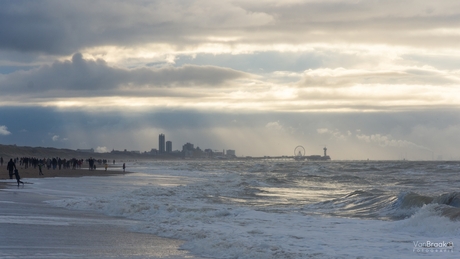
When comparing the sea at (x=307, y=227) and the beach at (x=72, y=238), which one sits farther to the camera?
the sea at (x=307, y=227)

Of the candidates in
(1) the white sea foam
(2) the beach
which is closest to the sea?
(1) the white sea foam

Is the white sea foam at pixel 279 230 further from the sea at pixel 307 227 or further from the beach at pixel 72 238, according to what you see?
the beach at pixel 72 238

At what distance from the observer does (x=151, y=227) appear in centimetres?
1455

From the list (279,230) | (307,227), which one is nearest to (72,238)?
(279,230)

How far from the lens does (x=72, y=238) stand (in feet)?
39.1

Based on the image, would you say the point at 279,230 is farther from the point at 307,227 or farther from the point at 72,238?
the point at 72,238

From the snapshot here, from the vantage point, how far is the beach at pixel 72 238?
1031 centimetres

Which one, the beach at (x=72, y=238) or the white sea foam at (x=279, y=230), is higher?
the beach at (x=72, y=238)

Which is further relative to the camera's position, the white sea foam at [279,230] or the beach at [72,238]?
the white sea foam at [279,230]

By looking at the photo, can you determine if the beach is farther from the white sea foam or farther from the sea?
the white sea foam

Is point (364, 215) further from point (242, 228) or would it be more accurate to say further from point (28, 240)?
point (28, 240)

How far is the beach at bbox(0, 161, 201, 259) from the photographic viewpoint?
10312mm

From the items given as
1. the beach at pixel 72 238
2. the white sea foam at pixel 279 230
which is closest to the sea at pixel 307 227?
the white sea foam at pixel 279 230

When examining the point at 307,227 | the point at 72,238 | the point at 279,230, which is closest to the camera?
the point at 72,238
